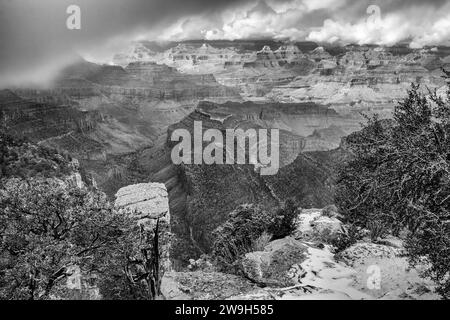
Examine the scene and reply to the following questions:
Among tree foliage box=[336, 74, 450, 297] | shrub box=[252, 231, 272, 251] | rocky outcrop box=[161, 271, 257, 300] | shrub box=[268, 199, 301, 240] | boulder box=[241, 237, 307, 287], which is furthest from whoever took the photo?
shrub box=[268, 199, 301, 240]

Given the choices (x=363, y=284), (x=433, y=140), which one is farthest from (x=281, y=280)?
(x=433, y=140)

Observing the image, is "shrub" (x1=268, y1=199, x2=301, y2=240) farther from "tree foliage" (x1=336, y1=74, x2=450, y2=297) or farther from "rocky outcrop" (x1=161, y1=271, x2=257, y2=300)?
"rocky outcrop" (x1=161, y1=271, x2=257, y2=300)

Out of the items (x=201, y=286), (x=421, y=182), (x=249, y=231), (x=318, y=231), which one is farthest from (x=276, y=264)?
(x=318, y=231)

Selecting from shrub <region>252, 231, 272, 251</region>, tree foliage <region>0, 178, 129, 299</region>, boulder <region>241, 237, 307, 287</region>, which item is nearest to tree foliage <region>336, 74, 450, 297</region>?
boulder <region>241, 237, 307, 287</region>

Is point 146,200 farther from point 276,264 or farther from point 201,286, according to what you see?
point 201,286

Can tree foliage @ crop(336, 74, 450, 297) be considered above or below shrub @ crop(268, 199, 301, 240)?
above

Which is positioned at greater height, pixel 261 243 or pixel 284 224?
pixel 261 243

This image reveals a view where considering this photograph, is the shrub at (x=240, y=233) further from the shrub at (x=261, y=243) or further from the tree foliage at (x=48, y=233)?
the tree foliage at (x=48, y=233)

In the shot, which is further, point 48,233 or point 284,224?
point 284,224
